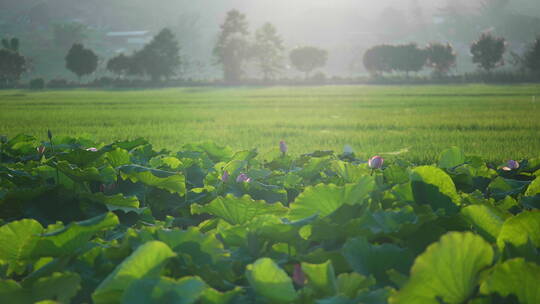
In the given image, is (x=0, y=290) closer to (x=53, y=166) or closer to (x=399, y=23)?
(x=53, y=166)

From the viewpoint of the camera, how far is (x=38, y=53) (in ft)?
422

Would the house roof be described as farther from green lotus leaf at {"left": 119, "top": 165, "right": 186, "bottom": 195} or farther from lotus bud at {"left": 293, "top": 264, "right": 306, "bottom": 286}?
lotus bud at {"left": 293, "top": 264, "right": 306, "bottom": 286}

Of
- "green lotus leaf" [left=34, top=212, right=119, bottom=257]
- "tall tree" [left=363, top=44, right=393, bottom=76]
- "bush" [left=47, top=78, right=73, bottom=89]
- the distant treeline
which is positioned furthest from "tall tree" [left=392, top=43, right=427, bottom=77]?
"green lotus leaf" [left=34, top=212, right=119, bottom=257]

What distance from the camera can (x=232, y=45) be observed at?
80500 mm

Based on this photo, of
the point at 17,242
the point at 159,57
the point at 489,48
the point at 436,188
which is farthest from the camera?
the point at 159,57

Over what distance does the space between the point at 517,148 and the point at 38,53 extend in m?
143

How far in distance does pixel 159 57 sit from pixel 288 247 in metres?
77.7

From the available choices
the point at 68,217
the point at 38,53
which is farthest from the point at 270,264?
the point at 38,53

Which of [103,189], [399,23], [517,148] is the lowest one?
[517,148]

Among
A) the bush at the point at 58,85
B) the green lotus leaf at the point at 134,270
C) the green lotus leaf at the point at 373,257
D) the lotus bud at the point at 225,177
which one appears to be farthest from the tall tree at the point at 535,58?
the green lotus leaf at the point at 134,270

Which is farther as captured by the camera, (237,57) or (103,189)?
(237,57)

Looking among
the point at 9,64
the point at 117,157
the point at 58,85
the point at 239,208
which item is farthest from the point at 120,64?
the point at 239,208

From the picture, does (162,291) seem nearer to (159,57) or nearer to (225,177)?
(225,177)

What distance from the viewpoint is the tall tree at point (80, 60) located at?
76.5m
